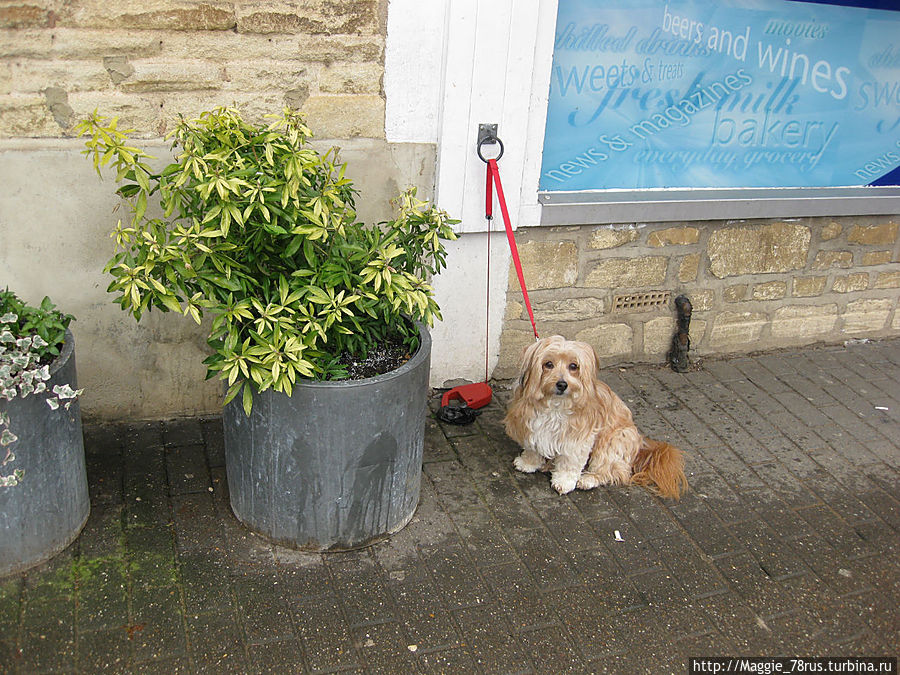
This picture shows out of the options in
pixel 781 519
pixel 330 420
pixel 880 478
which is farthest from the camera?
pixel 880 478

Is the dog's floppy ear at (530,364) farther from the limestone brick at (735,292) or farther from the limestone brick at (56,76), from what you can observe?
the limestone brick at (56,76)

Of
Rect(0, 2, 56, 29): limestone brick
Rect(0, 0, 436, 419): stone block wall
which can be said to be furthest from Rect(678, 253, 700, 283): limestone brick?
Rect(0, 2, 56, 29): limestone brick

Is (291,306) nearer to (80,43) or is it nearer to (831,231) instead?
(80,43)

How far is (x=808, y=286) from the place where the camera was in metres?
5.55

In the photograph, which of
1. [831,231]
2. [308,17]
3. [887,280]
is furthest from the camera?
[887,280]

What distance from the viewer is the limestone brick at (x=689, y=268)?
5.12m

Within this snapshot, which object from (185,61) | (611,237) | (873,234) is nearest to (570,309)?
(611,237)

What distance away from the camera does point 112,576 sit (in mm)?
3336

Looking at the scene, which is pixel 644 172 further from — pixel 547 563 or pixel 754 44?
pixel 547 563

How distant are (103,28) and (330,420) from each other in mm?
1983

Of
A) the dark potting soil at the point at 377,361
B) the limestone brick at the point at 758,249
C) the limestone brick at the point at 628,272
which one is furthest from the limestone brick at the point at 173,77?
the limestone brick at the point at 758,249

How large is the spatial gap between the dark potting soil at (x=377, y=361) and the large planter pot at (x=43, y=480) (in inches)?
44.1

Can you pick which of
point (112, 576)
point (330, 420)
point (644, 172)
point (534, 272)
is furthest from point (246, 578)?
point (644, 172)

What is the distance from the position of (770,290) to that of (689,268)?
2.29 ft
